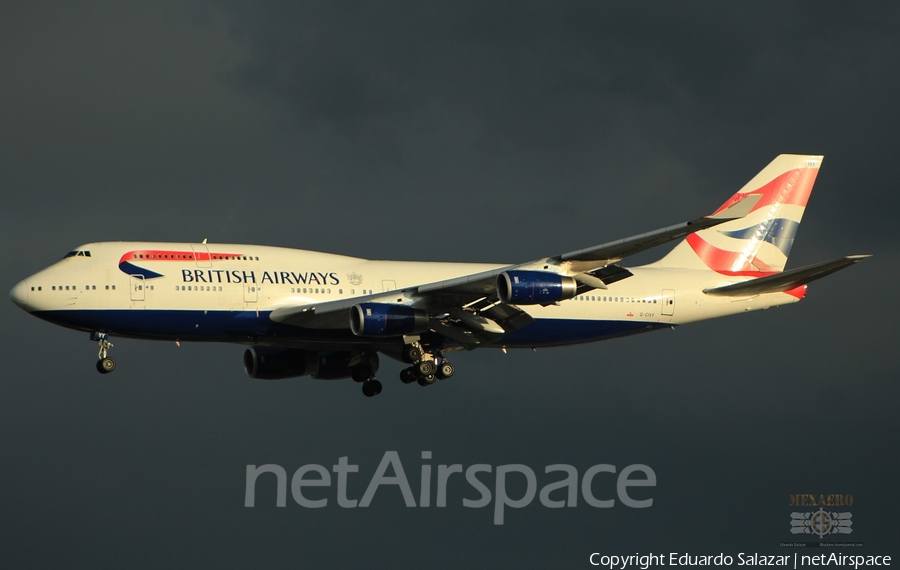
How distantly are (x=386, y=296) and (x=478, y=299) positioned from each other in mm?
3415

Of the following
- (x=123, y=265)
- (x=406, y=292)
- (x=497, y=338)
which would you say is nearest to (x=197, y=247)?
(x=123, y=265)

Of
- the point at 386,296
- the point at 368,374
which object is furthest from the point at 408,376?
the point at 386,296

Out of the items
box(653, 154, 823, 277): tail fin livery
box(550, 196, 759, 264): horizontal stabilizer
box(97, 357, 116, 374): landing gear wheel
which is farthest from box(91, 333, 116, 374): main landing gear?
box(653, 154, 823, 277): tail fin livery

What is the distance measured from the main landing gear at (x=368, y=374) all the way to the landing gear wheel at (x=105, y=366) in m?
11.3

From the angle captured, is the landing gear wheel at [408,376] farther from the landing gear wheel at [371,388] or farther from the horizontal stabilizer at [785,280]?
the horizontal stabilizer at [785,280]

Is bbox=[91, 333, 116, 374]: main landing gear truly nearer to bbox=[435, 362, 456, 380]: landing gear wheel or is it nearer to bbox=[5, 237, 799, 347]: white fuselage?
bbox=[5, 237, 799, 347]: white fuselage

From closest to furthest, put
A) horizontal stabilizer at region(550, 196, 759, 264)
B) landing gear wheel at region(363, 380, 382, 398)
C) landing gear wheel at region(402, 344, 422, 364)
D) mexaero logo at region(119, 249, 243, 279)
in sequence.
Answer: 1. horizontal stabilizer at region(550, 196, 759, 264)
2. mexaero logo at region(119, 249, 243, 279)
3. landing gear wheel at region(402, 344, 422, 364)
4. landing gear wheel at region(363, 380, 382, 398)

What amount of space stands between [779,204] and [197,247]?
25673 millimetres

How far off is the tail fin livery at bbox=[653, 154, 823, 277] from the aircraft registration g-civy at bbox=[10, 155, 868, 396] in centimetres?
7

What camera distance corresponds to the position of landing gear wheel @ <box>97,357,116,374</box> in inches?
2013

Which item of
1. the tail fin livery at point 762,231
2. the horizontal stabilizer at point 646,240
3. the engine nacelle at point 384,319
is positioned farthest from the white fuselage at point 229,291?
the horizontal stabilizer at point 646,240

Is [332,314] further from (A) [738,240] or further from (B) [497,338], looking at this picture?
(A) [738,240]

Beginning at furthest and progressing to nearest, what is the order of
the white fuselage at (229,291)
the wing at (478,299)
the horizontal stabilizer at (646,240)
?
the white fuselage at (229,291) → the wing at (478,299) → the horizontal stabilizer at (646,240)

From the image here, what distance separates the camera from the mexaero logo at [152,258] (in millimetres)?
50188
